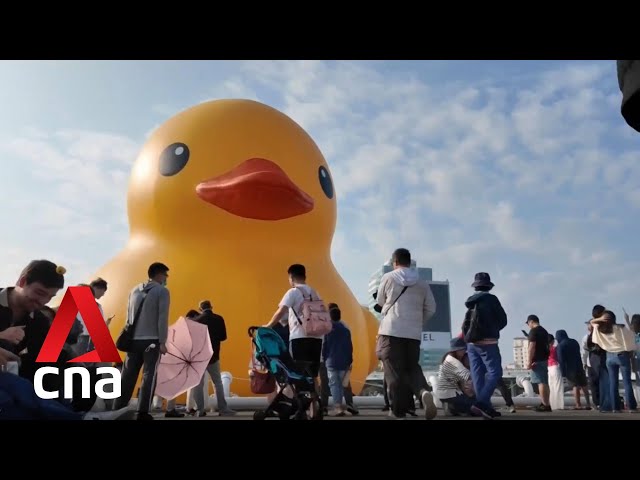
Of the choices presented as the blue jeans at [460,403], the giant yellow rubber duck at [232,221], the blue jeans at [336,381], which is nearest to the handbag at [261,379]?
the blue jeans at [336,381]

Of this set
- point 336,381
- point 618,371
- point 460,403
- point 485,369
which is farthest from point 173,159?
point 618,371

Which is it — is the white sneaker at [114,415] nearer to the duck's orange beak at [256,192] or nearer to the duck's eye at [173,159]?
the duck's orange beak at [256,192]

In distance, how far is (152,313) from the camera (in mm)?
5008

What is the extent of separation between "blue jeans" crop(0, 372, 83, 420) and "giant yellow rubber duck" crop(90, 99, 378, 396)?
4539mm

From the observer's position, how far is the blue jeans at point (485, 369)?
5.42 meters

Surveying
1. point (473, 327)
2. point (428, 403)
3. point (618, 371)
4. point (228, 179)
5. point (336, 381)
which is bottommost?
point (428, 403)

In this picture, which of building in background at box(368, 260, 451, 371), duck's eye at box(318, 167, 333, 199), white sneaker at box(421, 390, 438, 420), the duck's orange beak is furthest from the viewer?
building in background at box(368, 260, 451, 371)

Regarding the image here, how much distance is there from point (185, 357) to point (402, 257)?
8.06 ft

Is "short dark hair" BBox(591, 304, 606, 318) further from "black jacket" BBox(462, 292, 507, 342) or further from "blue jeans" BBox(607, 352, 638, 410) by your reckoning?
"black jacket" BBox(462, 292, 507, 342)

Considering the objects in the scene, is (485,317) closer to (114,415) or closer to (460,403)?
(460,403)

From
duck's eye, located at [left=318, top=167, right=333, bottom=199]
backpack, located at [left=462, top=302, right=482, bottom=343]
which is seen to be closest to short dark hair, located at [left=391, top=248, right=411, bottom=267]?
backpack, located at [left=462, top=302, right=482, bottom=343]

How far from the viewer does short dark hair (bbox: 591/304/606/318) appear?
23.8 ft
